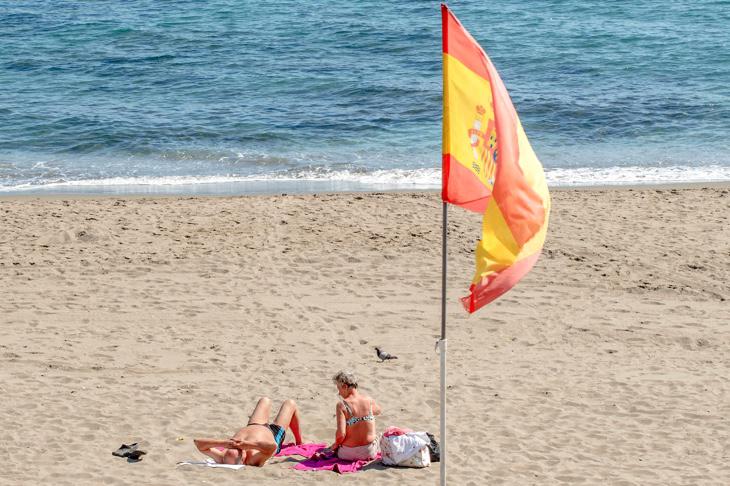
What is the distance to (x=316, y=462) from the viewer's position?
8766 millimetres

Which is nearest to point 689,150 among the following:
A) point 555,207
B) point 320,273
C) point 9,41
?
point 555,207

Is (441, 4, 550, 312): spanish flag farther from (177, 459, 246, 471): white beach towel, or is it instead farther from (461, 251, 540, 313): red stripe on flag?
(177, 459, 246, 471): white beach towel

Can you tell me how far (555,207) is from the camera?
16.1 m

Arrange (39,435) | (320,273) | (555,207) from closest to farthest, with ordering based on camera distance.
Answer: (39,435), (320,273), (555,207)

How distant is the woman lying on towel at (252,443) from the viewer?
843cm

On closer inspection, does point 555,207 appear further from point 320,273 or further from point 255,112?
point 255,112

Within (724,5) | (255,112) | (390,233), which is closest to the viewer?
(390,233)

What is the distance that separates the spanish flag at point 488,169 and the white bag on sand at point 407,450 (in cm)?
225

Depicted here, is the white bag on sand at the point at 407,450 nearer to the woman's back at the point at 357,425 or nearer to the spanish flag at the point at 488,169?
the woman's back at the point at 357,425

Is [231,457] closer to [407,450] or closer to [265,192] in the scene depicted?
[407,450]

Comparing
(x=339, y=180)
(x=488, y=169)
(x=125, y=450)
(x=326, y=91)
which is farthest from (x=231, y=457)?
(x=326, y=91)

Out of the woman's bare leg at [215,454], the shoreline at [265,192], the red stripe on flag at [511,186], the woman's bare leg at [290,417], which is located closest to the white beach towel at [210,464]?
the woman's bare leg at [215,454]

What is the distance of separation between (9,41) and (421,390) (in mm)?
23375

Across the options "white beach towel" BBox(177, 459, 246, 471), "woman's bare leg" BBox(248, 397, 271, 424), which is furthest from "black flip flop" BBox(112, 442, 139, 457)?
"woman's bare leg" BBox(248, 397, 271, 424)
